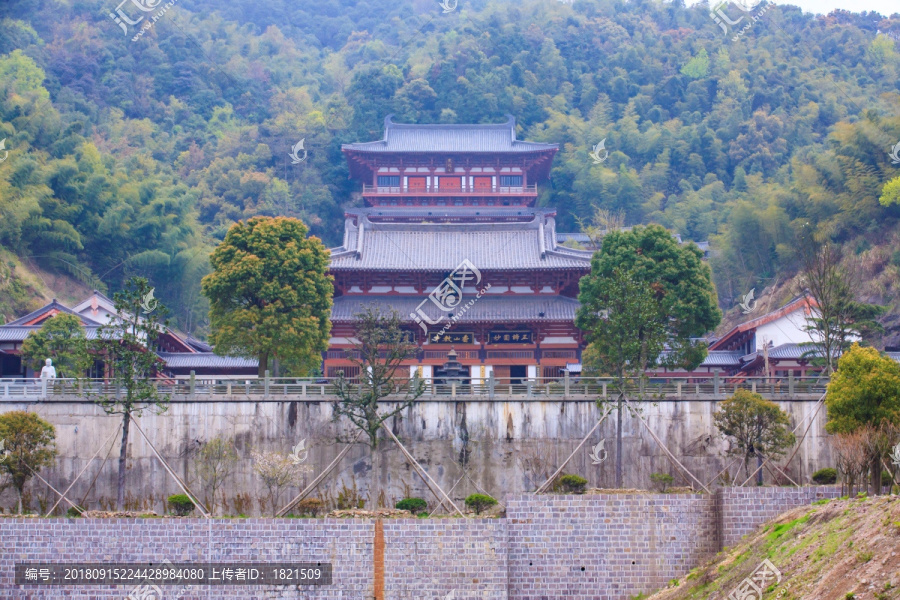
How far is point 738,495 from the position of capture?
29.2 m

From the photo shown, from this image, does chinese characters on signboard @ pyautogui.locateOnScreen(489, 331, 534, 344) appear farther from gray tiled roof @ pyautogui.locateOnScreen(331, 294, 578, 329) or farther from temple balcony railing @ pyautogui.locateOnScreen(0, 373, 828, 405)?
temple balcony railing @ pyautogui.locateOnScreen(0, 373, 828, 405)

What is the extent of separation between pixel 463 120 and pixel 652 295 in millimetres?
54444

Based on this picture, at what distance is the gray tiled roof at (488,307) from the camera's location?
157ft

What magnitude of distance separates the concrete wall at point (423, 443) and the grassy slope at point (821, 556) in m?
6.93

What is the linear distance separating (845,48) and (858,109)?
15924mm

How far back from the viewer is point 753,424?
32.2 m

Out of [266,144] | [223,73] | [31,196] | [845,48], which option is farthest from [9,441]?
[845,48]

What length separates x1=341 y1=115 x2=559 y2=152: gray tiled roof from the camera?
69.6 meters

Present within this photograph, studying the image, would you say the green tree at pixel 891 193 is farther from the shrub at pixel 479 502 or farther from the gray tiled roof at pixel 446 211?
the shrub at pixel 479 502

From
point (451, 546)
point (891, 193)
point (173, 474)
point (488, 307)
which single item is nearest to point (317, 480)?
point (173, 474)

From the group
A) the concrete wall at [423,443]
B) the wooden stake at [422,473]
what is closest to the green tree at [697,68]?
the concrete wall at [423,443]

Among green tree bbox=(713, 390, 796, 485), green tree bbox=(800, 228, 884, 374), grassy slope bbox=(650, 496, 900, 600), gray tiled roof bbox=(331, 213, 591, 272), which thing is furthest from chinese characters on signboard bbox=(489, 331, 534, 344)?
grassy slope bbox=(650, 496, 900, 600)

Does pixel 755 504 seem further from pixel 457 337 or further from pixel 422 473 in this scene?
pixel 457 337

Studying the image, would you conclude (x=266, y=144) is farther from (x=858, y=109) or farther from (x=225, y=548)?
(x=225, y=548)
